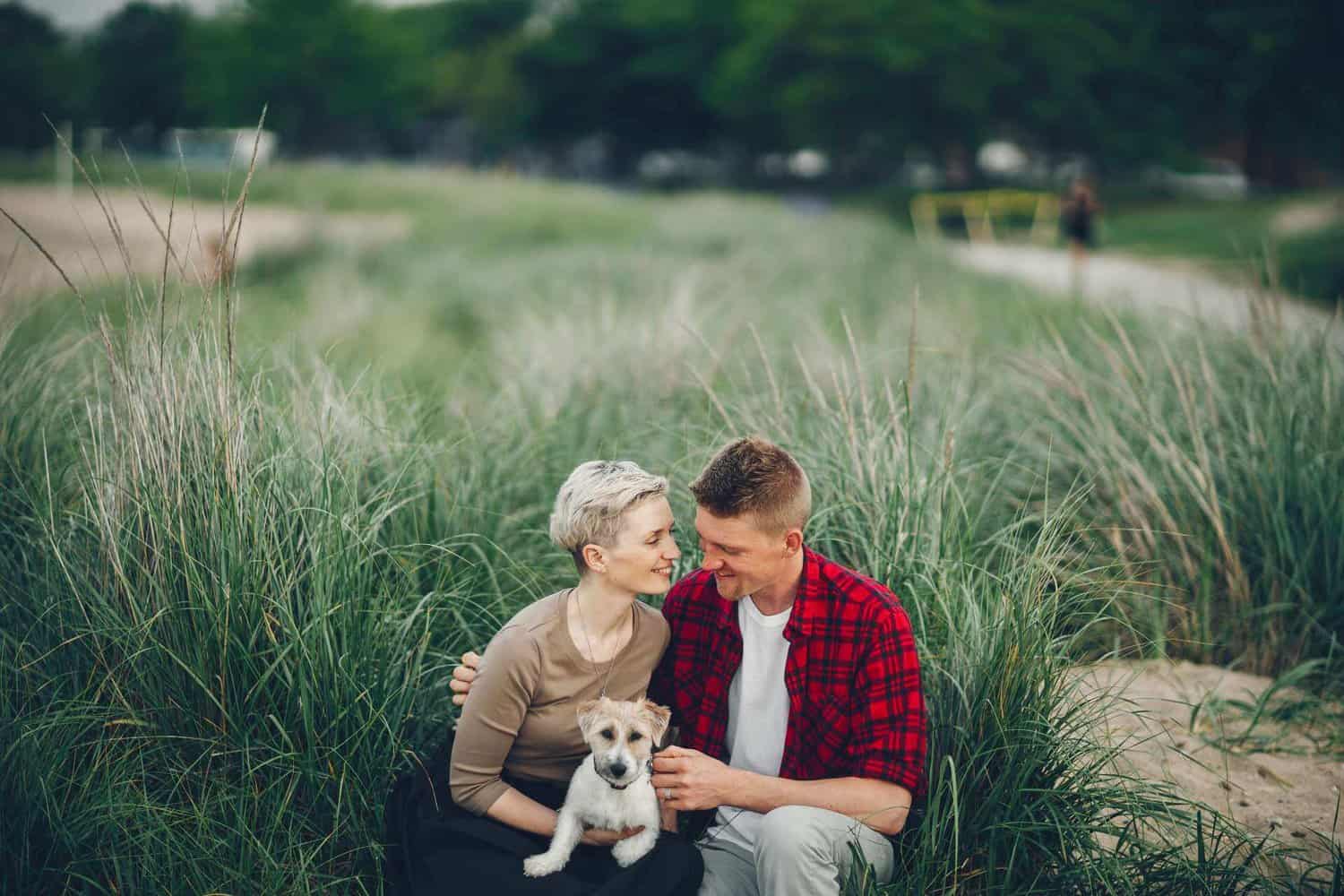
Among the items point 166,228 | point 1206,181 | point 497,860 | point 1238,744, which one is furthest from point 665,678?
point 1206,181

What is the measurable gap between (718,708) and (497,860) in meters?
0.70

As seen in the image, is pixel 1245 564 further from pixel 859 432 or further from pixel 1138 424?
pixel 859 432

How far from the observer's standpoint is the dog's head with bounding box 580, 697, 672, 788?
264cm

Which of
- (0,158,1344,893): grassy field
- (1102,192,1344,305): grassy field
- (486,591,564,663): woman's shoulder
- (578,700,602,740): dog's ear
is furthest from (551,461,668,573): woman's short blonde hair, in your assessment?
(1102,192,1344,305): grassy field

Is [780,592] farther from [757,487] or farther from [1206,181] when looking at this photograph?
[1206,181]

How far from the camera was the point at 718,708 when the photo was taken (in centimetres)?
302

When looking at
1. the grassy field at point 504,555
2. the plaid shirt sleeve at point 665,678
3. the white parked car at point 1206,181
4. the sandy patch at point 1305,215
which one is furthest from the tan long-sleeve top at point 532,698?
the white parked car at point 1206,181

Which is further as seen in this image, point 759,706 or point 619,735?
point 759,706

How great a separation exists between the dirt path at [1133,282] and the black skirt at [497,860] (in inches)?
158

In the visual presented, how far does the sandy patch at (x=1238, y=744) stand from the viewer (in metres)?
3.56

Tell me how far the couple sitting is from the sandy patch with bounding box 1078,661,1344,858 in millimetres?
871

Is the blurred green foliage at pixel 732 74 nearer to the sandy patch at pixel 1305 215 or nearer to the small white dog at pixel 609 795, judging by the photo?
the sandy patch at pixel 1305 215

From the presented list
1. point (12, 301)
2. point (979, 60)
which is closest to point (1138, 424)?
point (12, 301)

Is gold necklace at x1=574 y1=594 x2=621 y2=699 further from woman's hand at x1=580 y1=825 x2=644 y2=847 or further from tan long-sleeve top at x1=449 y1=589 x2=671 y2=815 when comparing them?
woman's hand at x1=580 y1=825 x2=644 y2=847
